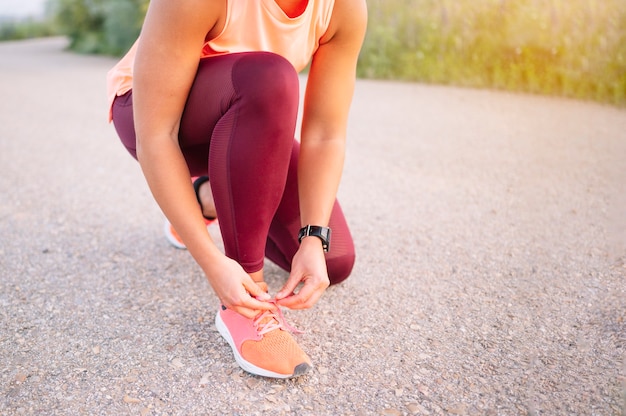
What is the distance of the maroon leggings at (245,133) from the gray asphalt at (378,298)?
359mm

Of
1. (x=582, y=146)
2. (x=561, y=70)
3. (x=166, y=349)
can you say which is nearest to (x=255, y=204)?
(x=166, y=349)

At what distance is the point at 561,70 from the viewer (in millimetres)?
5309

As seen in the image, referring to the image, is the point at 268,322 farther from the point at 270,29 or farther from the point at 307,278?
the point at 270,29

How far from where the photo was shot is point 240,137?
1381 mm

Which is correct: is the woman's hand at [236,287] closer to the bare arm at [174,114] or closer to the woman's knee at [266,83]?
the bare arm at [174,114]

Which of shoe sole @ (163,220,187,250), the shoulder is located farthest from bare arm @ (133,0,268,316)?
shoe sole @ (163,220,187,250)

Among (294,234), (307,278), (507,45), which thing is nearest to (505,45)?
(507,45)

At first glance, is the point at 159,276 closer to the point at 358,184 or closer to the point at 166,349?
the point at 166,349

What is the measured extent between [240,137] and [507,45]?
509cm

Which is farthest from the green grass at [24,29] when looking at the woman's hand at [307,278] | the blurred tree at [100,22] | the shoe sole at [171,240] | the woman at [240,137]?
the woman's hand at [307,278]

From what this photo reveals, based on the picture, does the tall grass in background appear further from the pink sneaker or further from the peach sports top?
the pink sneaker

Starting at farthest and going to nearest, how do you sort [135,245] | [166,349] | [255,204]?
[135,245], [166,349], [255,204]

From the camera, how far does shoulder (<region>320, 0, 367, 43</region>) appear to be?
5.25ft

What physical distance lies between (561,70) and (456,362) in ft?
15.0
